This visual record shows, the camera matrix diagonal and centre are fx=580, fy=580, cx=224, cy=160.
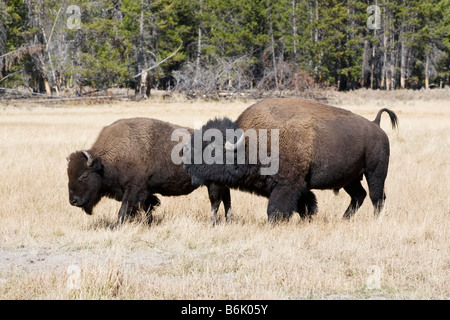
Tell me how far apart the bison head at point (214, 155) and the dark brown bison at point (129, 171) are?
0.34m

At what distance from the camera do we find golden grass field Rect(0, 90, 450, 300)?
5.36 m

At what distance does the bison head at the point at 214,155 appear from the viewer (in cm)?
838

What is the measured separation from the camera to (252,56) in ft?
178

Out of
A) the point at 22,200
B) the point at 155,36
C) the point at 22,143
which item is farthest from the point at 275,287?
the point at 155,36

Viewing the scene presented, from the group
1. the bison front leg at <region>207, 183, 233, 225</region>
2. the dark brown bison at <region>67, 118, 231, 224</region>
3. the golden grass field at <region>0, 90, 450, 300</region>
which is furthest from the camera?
the bison front leg at <region>207, 183, 233, 225</region>

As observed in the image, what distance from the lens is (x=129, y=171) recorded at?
862 centimetres

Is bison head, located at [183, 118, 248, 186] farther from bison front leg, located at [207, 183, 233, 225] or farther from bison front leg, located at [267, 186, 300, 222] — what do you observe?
bison front leg, located at [267, 186, 300, 222]

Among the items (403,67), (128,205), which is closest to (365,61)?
(403,67)

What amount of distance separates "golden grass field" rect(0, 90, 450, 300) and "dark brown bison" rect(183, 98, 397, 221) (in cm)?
58

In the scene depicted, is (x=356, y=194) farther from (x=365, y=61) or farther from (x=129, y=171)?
(x=365, y=61)

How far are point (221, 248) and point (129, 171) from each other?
2.23 m

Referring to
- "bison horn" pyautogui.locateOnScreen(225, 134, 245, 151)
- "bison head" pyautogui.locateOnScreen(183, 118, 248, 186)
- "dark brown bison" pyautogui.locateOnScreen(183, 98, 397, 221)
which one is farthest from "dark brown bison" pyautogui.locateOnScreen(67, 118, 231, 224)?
"bison horn" pyautogui.locateOnScreen(225, 134, 245, 151)

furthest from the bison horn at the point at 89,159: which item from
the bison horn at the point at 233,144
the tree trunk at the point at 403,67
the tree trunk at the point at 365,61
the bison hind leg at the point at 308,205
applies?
the tree trunk at the point at 403,67

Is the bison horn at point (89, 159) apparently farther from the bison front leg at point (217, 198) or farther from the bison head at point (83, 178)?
the bison front leg at point (217, 198)
